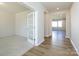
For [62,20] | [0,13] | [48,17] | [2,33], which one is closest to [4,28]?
[2,33]

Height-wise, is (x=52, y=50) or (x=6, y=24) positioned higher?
(x=6, y=24)

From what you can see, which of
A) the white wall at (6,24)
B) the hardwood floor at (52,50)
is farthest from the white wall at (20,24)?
the hardwood floor at (52,50)

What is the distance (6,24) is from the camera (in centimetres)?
1000

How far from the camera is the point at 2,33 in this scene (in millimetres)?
9555

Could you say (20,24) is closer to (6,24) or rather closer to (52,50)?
(6,24)

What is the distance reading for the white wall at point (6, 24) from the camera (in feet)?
31.0

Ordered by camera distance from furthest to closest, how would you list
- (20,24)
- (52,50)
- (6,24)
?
(20,24)
(6,24)
(52,50)

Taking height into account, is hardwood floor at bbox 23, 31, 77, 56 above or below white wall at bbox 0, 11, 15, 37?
below

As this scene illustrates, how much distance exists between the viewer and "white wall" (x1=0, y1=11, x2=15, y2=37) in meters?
9.46

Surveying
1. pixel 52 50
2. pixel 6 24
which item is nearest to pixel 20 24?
pixel 6 24

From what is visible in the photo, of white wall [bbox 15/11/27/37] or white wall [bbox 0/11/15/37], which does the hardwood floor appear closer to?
white wall [bbox 15/11/27/37]

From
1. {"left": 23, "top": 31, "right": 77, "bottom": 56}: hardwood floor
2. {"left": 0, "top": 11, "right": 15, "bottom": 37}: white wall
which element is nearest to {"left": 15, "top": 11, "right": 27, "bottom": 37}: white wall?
{"left": 0, "top": 11, "right": 15, "bottom": 37}: white wall

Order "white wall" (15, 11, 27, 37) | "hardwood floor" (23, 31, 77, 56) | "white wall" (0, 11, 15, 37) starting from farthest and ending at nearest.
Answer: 1. "white wall" (15, 11, 27, 37)
2. "white wall" (0, 11, 15, 37)
3. "hardwood floor" (23, 31, 77, 56)

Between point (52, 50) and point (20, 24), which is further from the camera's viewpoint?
point (20, 24)
